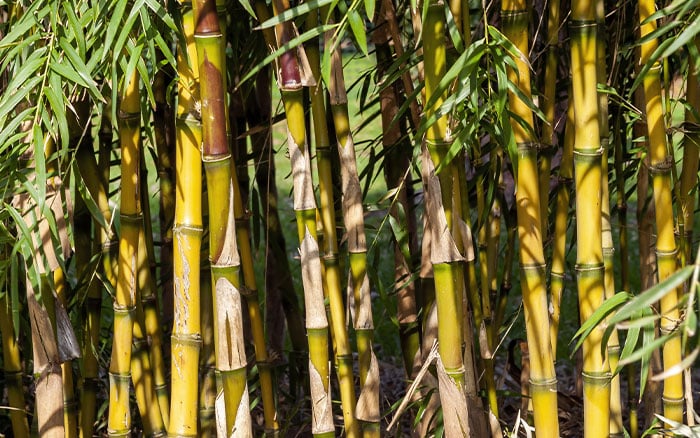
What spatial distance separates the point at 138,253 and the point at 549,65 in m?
0.63

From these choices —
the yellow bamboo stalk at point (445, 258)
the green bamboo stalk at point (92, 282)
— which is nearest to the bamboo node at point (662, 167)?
the yellow bamboo stalk at point (445, 258)

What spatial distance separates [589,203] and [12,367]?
0.94m

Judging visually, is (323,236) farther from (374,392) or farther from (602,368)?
(602,368)

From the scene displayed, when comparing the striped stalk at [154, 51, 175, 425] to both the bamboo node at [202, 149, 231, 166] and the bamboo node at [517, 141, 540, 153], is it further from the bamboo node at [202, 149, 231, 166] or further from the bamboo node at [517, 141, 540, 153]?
the bamboo node at [517, 141, 540, 153]

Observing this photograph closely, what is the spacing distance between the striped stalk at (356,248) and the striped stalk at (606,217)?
0.30 meters

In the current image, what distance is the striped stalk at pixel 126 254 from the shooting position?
1.04 m

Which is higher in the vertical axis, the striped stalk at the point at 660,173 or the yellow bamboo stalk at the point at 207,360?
the striped stalk at the point at 660,173

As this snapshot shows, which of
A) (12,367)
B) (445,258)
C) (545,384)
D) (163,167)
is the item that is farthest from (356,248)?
(12,367)

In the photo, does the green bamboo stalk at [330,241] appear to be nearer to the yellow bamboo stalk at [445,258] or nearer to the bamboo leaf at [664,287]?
the yellow bamboo stalk at [445,258]

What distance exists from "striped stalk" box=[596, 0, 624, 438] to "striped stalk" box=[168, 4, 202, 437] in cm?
45

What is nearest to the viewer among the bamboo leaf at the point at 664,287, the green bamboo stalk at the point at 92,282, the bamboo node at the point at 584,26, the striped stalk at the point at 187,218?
the bamboo leaf at the point at 664,287

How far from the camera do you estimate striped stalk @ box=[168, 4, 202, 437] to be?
96cm

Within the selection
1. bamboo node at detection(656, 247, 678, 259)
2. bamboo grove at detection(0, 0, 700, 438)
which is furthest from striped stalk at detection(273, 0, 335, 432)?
bamboo node at detection(656, 247, 678, 259)

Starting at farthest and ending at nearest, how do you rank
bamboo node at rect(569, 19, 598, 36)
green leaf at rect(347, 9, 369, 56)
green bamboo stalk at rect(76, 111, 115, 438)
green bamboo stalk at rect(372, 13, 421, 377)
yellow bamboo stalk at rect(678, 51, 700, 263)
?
green bamboo stalk at rect(372, 13, 421, 377) < green bamboo stalk at rect(76, 111, 115, 438) < yellow bamboo stalk at rect(678, 51, 700, 263) < bamboo node at rect(569, 19, 598, 36) < green leaf at rect(347, 9, 369, 56)
